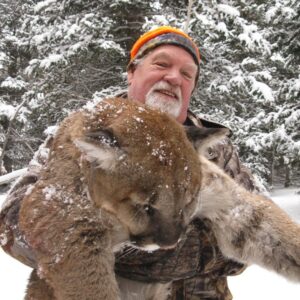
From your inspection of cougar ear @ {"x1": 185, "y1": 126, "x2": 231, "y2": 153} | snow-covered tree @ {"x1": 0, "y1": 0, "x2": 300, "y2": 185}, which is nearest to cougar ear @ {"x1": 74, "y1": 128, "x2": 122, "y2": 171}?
cougar ear @ {"x1": 185, "y1": 126, "x2": 231, "y2": 153}

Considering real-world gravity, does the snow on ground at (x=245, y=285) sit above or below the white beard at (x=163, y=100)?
below

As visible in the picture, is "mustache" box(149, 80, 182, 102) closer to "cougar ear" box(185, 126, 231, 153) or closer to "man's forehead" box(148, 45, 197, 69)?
"man's forehead" box(148, 45, 197, 69)

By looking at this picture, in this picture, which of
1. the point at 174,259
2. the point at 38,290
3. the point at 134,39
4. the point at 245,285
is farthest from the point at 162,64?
the point at 134,39

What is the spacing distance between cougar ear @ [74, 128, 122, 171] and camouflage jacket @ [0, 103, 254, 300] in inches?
26.8

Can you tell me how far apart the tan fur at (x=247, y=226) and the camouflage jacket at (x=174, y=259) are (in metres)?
0.13

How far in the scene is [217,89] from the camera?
14836 mm

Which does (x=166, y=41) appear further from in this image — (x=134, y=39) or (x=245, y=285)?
(x=134, y=39)

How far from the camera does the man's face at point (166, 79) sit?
380cm

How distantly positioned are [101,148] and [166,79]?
1654mm

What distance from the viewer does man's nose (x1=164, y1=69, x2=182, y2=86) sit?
383 cm

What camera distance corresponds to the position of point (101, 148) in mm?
2363

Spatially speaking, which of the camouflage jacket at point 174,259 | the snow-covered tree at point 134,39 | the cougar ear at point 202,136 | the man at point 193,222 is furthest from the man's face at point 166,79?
the snow-covered tree at point 134,39

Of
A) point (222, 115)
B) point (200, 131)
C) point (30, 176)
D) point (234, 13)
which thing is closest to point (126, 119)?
point (200, 131)

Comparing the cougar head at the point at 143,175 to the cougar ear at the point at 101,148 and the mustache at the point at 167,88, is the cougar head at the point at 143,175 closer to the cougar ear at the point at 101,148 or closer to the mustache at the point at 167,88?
the cougar ear at the point at 101,148
